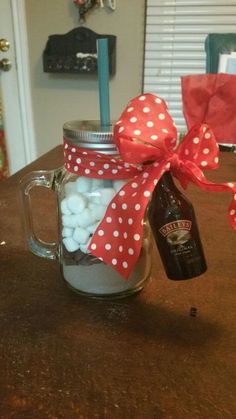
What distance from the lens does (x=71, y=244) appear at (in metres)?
0.39

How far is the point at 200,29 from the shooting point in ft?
5.94

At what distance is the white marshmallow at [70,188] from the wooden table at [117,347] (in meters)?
0.11

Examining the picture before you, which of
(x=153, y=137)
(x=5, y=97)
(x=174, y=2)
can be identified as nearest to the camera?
(x=153, y=137)

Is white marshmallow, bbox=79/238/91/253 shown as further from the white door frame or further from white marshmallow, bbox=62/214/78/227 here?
the white door frame

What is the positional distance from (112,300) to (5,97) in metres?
1.80

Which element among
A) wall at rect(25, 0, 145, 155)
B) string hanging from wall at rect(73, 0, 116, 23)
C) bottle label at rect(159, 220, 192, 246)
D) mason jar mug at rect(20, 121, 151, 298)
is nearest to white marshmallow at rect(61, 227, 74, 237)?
mason jar mug at rect(20, 121, 151, 298)

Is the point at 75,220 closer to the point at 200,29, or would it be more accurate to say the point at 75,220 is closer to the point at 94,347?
the point at 94,347

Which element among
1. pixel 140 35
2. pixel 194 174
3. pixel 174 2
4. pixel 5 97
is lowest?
pixel 5 97

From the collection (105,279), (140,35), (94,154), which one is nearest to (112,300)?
(105,279)

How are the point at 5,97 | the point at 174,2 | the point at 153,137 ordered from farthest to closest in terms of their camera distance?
Answer: the point at 5,97
the point at 174,2
the point at 153,137

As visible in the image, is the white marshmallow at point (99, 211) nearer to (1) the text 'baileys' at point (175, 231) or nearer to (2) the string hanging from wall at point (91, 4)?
(1) the text 'baileys' at point (175, 231)

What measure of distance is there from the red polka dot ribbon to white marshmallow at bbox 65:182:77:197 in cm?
3

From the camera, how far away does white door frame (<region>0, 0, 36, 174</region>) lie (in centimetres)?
184

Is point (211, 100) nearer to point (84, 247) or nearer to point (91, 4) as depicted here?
point (84, 247)
